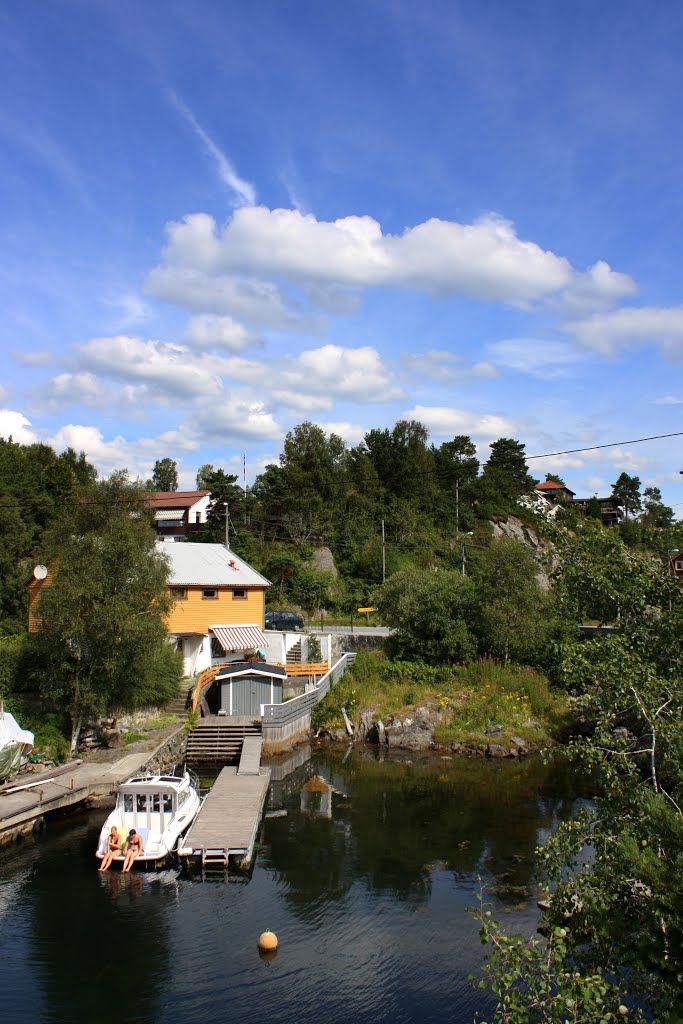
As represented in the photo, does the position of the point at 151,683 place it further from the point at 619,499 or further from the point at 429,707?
the point at 619,499

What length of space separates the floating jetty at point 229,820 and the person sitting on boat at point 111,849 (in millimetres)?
1674

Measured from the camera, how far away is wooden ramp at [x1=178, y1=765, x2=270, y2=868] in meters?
19.1

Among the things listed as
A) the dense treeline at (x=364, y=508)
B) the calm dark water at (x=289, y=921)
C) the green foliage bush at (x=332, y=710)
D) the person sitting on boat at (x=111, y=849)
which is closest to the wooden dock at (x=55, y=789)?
the calm dark water at (x=289, y=921)

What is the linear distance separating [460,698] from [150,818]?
64.2 feet

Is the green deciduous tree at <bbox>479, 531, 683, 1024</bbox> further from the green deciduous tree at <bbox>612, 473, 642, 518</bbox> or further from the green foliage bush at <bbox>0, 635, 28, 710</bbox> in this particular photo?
the green deciduous tree at <bbox>612, 473, 642, 518</bbox>

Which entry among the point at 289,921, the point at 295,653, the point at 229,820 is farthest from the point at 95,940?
the point at 295,653

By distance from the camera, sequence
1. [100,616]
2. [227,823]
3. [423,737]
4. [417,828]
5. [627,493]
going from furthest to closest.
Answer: [627,493]
[423,737]
[100,616]
[417,828]
[227,823]

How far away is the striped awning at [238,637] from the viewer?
123ft

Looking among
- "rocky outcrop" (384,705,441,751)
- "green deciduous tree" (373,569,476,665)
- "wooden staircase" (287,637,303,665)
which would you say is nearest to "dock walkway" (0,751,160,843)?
"rocky outcrop" (384,705,441,751)

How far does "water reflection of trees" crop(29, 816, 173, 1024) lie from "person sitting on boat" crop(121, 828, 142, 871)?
0.33m

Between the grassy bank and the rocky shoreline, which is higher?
the grassy bank

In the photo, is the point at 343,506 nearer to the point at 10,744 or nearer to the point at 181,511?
the point at 181,511

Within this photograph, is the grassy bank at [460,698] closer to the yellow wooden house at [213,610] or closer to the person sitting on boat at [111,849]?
the yellow wooden house at [213,610]

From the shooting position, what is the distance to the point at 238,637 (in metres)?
38.2
